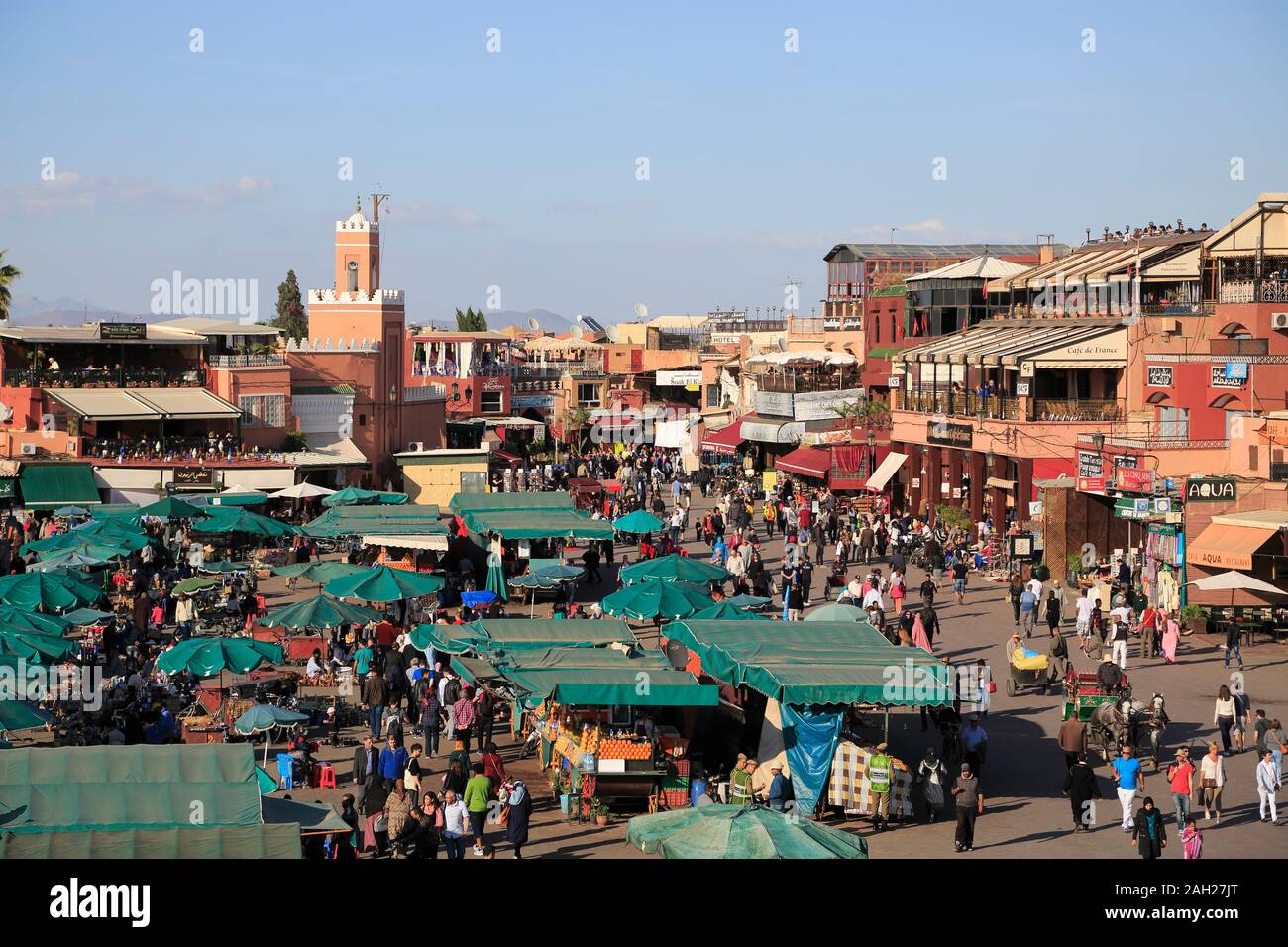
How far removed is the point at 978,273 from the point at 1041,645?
29.9 m

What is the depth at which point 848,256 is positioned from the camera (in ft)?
294

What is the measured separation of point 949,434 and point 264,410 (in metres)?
21.9

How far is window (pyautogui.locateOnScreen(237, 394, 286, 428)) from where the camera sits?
5469 centimetres

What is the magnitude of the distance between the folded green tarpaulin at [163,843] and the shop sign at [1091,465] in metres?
26.3

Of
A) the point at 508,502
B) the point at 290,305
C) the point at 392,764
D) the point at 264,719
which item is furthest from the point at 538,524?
the point at 290,305

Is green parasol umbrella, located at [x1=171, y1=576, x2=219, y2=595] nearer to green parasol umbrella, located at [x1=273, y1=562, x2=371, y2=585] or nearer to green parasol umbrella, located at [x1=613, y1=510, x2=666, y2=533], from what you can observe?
green parasol umbrella, located at [x1=273, y1=562, x2=371, y2=585]

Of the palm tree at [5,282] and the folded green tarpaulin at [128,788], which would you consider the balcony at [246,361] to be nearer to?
the palm tree at [5,282]

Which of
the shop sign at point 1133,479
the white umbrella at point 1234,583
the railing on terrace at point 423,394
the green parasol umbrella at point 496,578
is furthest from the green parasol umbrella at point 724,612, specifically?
the railing on terrace at point 423,394

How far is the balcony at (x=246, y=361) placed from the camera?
180 ft

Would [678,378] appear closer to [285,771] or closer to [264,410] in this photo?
[264,410]

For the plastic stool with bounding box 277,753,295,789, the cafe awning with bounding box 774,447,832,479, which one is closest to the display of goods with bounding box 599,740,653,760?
the plastic stool with bounding box 277,753,295,789

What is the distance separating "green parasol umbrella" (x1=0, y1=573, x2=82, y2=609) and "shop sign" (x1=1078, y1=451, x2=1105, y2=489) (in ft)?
67.4
